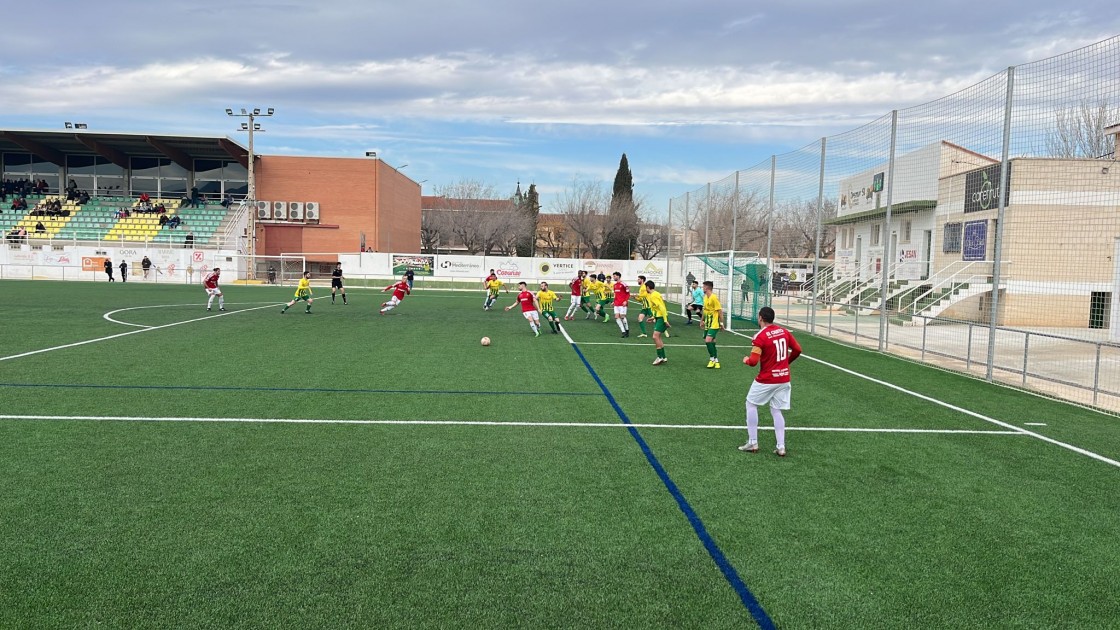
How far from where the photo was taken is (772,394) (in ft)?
26.0

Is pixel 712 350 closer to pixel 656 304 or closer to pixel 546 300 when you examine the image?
pixel 656 304

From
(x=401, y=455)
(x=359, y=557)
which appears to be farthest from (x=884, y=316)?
(x=359, y=557)

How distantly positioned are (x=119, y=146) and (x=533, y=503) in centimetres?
5801

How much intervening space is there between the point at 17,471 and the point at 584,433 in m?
5.55

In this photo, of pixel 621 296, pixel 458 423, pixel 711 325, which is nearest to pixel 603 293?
pixel 621 296

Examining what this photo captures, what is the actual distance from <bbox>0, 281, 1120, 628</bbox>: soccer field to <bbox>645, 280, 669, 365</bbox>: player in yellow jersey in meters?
1.93

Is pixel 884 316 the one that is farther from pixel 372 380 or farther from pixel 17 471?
pixel 17 471

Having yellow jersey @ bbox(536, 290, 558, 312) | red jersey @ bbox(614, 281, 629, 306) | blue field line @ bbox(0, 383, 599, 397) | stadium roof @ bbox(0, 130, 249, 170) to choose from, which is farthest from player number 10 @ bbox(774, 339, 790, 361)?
stadium roof @ bbox(0, 130, 249, 170)

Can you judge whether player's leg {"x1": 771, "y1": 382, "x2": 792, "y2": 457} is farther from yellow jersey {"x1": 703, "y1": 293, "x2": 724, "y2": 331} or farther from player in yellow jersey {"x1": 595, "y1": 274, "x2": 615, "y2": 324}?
player in yellow jersey {"x1": 595, "y1": 274, "x2": 615, "y2": 324}

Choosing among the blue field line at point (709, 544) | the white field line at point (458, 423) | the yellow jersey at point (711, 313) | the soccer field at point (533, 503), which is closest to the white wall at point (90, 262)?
the soccer field at point (533, 503)

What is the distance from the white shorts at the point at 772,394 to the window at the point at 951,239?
2020cm

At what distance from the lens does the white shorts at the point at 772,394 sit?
7.87m

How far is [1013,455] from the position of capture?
26.7ft

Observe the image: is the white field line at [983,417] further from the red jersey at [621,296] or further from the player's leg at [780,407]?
the red jersey at [621,296]
